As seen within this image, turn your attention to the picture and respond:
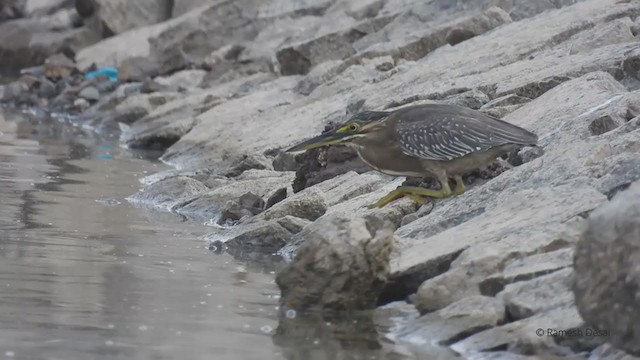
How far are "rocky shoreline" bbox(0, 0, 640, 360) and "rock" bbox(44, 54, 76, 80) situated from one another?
0.06 meters

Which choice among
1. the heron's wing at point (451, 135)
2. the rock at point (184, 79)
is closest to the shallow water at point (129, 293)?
the heron's wing at point (451, 135)

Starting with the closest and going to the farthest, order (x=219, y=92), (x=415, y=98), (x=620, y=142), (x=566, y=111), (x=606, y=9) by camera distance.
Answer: (x=620, y=142), (x=566, y=111), (x=415, y=98), (x=606, y=9), (x=219, y=92)

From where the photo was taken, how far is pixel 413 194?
1010 centimetres

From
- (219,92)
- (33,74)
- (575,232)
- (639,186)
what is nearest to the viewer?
(639,186)

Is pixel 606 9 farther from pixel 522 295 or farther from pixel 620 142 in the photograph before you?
pixel 522 295

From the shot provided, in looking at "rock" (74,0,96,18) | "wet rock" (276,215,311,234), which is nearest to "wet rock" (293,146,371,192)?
"wet rock" (276,215,311,234)

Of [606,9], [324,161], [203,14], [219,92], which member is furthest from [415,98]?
[203,14]

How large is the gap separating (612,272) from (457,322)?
1.04 meters

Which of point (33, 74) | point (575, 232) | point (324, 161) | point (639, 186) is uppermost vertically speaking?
point (639, 186)

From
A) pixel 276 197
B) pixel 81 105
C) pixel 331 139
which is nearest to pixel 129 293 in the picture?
pixel 331 139

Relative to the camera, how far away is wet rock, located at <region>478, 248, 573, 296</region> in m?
7.45

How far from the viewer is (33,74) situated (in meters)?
28.2

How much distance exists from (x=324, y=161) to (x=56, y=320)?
5.26m

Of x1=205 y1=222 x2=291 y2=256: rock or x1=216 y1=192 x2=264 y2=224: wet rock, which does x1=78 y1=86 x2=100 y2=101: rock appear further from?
x1=205 y1=222 x2=291 y2=256: rock
